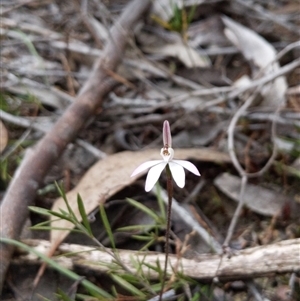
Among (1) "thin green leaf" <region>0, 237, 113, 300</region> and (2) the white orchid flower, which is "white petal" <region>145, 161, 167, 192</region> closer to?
(2) the white orchid flower

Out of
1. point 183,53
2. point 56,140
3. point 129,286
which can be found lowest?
point 129,286

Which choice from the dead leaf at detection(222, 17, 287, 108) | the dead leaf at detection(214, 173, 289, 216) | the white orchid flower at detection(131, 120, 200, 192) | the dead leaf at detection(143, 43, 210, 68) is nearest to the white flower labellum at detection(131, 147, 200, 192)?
the white orchid flower at detection(131, 120, 200, 192)

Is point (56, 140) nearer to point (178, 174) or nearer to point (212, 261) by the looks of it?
point (212, 261)

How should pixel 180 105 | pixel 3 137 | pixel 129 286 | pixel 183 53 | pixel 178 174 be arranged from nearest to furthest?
pixel 178 174 < pixel 129 286 < pixel 3 137 < pixel 180 105 < pixel 183 53

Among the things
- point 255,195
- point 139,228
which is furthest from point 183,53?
point 139,228

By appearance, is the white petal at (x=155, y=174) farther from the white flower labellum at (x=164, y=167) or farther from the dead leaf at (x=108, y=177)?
the dead leaf at (x=108, y=177)

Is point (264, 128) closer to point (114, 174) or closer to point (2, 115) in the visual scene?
point (114, 174)
